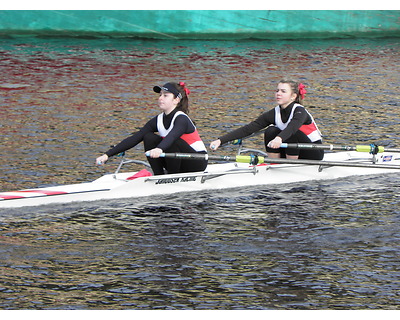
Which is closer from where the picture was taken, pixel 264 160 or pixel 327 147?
pixel 264 160

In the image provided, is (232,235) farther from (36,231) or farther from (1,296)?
(1,296)

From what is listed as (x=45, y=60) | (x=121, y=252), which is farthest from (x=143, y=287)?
→ (x=45, y=60)

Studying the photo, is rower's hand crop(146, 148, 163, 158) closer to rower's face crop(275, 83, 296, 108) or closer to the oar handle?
the oar handle

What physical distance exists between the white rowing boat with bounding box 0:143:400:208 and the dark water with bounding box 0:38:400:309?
184mm

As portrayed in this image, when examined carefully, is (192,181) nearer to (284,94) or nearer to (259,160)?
(259,160)

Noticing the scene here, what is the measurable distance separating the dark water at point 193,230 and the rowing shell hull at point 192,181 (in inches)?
6.9

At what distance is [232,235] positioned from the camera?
436 inches

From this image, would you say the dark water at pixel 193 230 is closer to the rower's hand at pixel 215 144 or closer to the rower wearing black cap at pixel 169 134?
the rower wearing black cap at pixel 169 134

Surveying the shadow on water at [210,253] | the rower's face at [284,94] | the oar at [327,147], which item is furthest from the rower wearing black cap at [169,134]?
the rower's face at [284,94]

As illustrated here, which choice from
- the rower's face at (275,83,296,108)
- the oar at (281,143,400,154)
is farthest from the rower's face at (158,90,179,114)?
the oar at (281,143,400,154)

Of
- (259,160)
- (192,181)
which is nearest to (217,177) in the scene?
(192,181)

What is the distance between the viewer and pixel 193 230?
37.0 feet

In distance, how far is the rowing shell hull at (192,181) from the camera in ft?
38.8

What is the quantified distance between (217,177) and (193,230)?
217 cm
